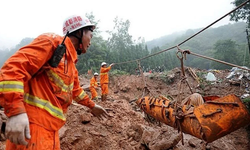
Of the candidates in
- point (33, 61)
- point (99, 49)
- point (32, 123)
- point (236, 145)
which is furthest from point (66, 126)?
point (99, 49)

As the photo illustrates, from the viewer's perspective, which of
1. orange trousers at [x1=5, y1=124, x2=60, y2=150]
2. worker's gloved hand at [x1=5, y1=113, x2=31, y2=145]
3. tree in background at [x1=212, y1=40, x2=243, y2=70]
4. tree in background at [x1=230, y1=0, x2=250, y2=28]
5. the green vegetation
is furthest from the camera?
tree in background at [x1=212, y1=40, x2=243, y2=70]

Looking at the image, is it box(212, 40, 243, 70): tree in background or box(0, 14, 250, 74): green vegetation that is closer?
box(0, 14, 250, 74): green vegetation

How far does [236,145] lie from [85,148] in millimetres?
4843

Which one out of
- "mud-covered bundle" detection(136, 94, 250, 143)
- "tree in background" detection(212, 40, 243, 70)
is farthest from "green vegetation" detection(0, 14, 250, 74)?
"mud-covered bundle" detection(136, 94, 250, 143)

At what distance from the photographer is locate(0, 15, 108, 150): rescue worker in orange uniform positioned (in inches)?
42.1

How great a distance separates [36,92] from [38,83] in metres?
0.08

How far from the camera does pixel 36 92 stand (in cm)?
139

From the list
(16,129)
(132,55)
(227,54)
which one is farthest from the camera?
(227,54)

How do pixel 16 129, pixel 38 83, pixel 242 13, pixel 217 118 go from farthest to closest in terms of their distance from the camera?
pixel 242 13 < pixel 217 118 < pixel 38 83 < pixel 16 129

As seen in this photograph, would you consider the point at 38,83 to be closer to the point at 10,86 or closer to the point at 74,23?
the point at 10,86

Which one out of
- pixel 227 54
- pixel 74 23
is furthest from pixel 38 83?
pixel 227 54

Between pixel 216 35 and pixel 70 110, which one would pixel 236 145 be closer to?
pixel 70 110

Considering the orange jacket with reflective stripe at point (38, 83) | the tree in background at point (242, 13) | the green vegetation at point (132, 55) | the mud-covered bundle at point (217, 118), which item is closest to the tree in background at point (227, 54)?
the green vegetation at point (132, 55)

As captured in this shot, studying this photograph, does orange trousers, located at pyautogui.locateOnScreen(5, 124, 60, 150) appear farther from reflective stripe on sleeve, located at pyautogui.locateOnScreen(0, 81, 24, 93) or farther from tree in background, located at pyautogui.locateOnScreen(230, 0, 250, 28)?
tree in background, located at pyautogui.locateOnScreen(230, 0, 250, 28)
